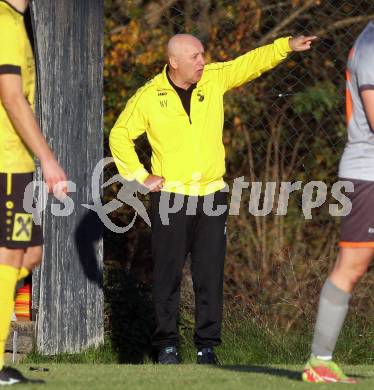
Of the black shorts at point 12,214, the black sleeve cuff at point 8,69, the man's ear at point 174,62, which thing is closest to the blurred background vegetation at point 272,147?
the man's ear at point 174,62

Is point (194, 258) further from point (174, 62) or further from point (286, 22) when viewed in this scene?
point (286, 22)

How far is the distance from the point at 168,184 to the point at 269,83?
1964 millimetres

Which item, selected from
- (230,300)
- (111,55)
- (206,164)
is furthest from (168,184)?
(111,55)

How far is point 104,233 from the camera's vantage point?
9891 mm

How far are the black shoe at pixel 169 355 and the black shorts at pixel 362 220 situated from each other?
112 inches

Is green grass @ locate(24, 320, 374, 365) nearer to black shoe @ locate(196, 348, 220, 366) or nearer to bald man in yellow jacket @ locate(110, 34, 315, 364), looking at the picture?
black shoe @ locate(196, 348, 220, 366)

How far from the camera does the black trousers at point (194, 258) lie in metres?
8.08

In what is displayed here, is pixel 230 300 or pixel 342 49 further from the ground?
pixel 342 49

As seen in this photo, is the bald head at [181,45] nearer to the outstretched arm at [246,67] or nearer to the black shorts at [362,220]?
the outstretched arm at [246,67]

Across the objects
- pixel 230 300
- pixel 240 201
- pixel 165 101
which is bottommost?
pixel 230 300

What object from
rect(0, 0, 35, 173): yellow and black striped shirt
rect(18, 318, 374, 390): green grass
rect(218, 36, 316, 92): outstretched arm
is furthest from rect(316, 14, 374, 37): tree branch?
rect(0, 0, 35, 173): yellow and black striped shirt

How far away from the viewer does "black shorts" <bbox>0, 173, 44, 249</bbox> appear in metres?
5.62

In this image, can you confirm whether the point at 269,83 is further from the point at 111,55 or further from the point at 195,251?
the point at 195,251

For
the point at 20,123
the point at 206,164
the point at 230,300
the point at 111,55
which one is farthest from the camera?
the point at 111,55
